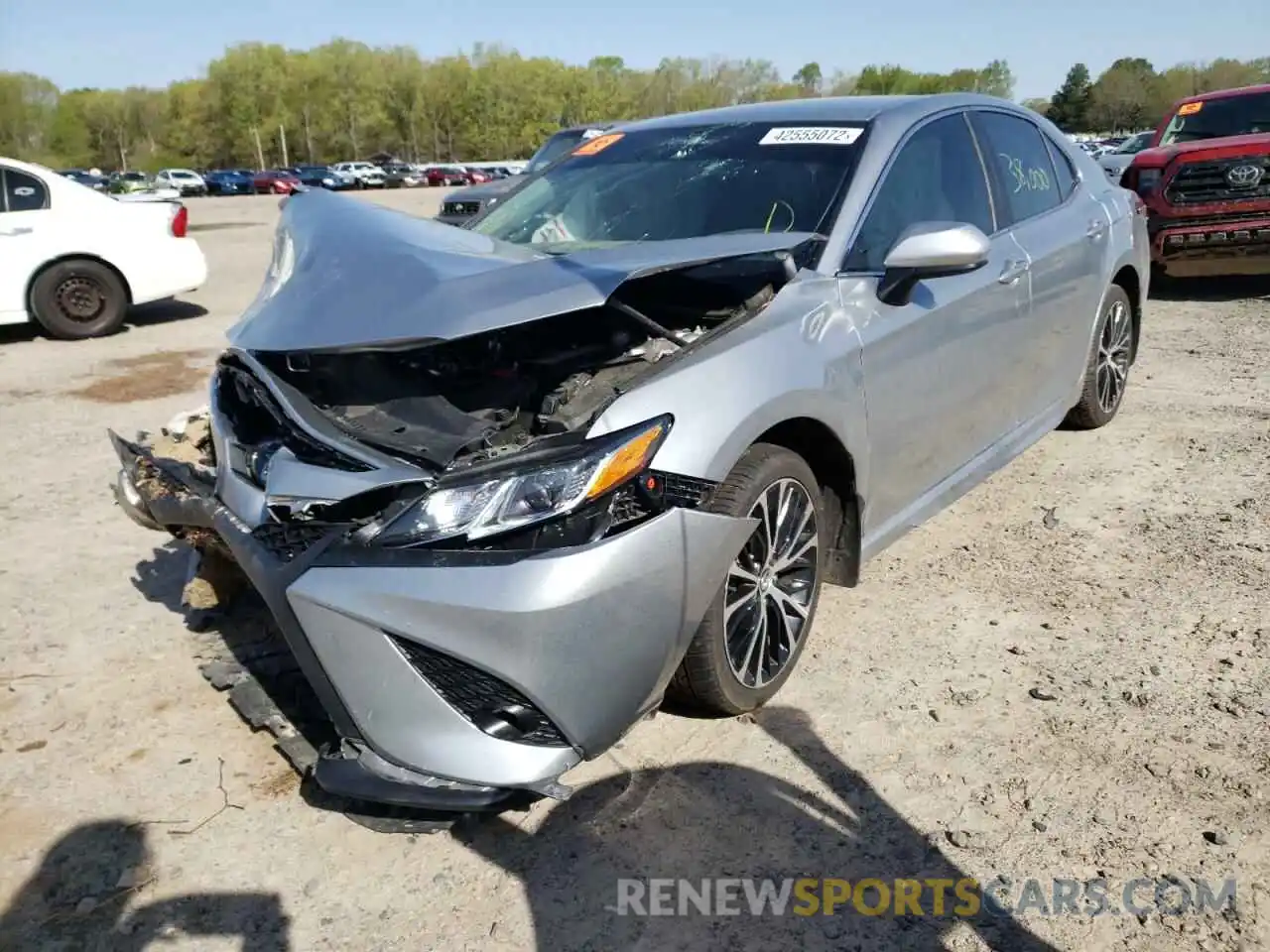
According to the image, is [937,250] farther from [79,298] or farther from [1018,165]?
[79,298]

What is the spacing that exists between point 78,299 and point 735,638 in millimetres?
8345

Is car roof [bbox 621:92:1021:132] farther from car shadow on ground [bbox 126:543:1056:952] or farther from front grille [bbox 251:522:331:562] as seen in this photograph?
front grille [bbox 251:522:331:562]

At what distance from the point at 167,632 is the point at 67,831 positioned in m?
1.11

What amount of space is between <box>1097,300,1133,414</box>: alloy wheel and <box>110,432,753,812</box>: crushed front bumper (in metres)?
3.72

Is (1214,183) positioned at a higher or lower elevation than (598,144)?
lower

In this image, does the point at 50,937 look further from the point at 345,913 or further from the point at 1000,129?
the point at 1000,129

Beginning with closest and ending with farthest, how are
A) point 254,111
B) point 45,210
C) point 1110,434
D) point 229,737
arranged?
point 229,737, point 1110,434, point 45,210, point 254,111

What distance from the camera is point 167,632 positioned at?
3666 mm

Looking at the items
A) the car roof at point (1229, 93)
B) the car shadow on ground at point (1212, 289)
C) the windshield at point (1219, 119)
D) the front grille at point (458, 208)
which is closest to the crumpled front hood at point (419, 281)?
the car shadow on ground at point (1212, 289)

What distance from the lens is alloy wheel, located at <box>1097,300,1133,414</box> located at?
17.3 ft

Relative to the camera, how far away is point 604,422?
2465 mm

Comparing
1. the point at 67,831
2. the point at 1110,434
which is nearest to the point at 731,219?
the point at 67,831

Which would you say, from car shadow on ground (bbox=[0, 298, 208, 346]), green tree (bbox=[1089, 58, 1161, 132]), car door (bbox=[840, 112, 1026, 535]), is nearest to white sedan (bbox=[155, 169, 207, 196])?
car shadow on ground (bbox=[0, 298, 208, 346])

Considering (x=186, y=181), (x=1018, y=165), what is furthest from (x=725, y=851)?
(x=186, y=181)
